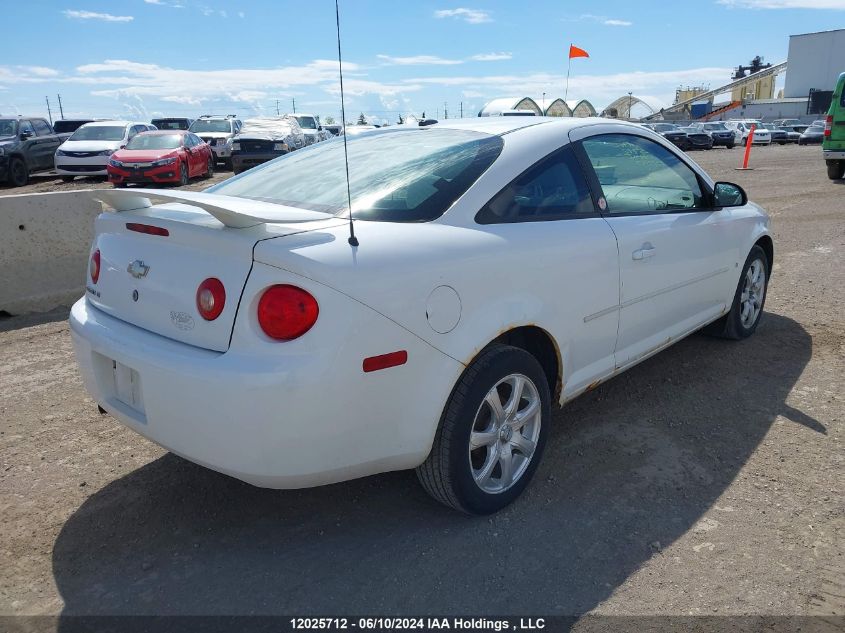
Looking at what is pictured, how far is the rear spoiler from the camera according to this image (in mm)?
2336

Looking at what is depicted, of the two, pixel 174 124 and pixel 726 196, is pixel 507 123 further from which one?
pixel 174 124

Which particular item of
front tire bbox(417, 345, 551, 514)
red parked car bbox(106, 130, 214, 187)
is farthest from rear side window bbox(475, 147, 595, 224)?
red parked car bbox(106, 130, 214, 187)

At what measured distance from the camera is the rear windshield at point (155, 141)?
56.2 feet

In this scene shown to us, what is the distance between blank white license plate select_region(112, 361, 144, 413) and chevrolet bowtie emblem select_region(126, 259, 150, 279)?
0.35 metres

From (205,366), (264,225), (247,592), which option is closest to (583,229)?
(264,225)

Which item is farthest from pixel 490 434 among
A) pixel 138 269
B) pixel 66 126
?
pixel 66 126

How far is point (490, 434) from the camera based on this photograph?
2.79 metres

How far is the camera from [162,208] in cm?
287

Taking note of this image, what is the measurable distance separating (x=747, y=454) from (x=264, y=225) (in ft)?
8.43

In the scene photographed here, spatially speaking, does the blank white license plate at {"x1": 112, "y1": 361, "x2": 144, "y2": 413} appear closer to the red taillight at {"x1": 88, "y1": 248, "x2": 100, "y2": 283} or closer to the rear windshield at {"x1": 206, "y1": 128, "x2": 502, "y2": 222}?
the red taillight at {"x1": 88, "y1": 248, "x2": 100, "y2": 283}

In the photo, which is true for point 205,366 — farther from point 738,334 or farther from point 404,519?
point 738,334

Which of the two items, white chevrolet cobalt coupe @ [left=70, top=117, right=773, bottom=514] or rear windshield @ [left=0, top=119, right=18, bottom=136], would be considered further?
rear windshield @ [left=0, top=119, right=18, bottom=136]

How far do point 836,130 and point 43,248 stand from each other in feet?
53.5

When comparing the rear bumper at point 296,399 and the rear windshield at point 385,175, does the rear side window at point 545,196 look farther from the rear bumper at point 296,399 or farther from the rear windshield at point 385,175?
the rear bumper at point 296,399
